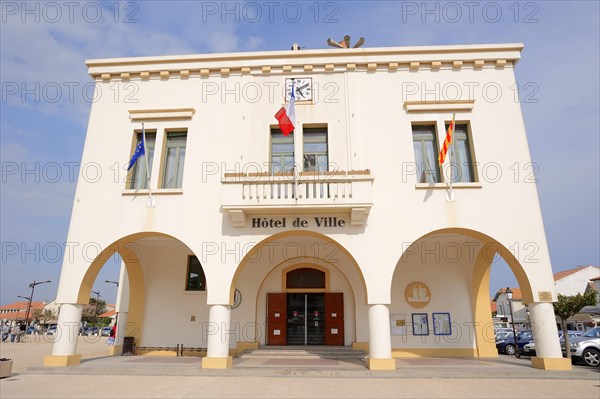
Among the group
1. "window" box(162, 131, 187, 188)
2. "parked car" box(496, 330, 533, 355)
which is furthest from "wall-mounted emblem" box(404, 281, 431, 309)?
"window" box(162, 131, 187, 188)

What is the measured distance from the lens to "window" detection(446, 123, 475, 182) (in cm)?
1230

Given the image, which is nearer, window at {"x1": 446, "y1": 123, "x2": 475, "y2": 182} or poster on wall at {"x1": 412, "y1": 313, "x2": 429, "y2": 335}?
window at {"x1": 446, "y1": 123, "x2": 475, "y2": 182}

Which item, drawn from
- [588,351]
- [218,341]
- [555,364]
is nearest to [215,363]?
[218,341]

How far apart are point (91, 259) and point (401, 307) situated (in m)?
10.8

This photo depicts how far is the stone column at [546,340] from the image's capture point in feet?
34.5

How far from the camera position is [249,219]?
11.9 m

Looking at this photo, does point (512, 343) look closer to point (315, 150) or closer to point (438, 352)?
point (438, 352)

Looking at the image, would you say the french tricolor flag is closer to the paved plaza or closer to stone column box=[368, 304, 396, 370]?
stone column box=[368, 304, 396, 370]

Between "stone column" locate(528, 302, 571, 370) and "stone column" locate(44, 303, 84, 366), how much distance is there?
1338 centimetres

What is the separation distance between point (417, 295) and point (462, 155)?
5.48m

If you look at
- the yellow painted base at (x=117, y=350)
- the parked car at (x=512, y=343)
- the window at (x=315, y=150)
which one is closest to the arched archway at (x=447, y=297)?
the window at (x=315, y=150)

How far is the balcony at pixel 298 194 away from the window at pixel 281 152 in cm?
130

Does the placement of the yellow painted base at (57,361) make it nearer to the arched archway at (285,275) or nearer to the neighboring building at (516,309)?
the arched archway at (285,275)

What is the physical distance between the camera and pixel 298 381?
9484mm
